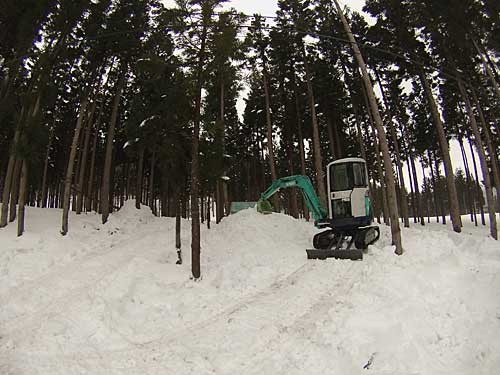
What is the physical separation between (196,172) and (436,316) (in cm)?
723

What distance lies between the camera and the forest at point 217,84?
33.5 feet

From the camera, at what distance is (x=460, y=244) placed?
10.9 metres

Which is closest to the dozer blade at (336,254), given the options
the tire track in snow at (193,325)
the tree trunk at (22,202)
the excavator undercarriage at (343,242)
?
the excavator undercarriage at (343,242)

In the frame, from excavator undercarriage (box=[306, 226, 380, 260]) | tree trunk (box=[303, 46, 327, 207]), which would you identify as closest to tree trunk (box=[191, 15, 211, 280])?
excavator undercarriage (box=[306, 226, 380, 260])

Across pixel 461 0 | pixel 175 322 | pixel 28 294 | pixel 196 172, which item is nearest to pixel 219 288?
pixel 175 322

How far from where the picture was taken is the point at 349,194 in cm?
1148

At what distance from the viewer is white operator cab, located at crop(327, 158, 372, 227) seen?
36.8 feet

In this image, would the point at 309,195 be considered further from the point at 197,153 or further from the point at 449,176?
the point at 449,176

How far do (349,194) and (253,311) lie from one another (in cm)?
642

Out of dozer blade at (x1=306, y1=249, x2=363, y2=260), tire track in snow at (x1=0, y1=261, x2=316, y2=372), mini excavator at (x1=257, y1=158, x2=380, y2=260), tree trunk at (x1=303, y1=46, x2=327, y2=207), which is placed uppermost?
tree trunk at (x1=303, y1=46, x2=327, y2=207)

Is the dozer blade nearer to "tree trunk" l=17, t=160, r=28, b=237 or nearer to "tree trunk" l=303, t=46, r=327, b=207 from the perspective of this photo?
"tree trunk" l=303, t=46, r=327, b=207

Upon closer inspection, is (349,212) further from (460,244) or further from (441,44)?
(441,44)

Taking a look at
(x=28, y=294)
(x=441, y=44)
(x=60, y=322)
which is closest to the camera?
(x=60, y=322)

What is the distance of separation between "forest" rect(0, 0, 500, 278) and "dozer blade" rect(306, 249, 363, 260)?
1.37 m
